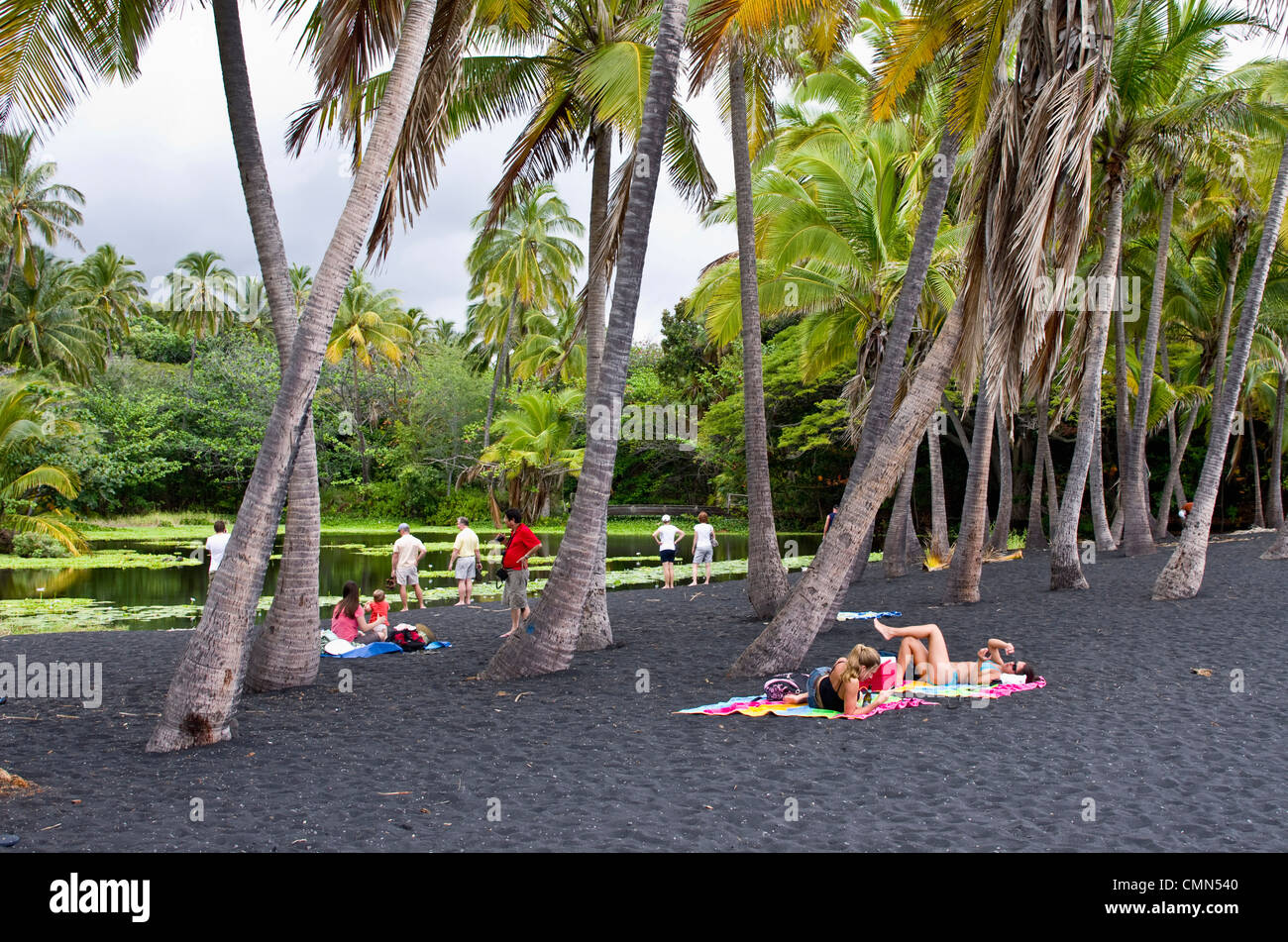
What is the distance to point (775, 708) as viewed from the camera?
7832 mm

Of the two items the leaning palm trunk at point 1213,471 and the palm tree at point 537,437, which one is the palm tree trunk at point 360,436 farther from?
the leaning palm trunk at point 1213,471

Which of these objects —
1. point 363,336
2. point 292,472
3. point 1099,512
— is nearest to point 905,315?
point 292,472

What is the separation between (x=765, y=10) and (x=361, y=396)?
146 ft

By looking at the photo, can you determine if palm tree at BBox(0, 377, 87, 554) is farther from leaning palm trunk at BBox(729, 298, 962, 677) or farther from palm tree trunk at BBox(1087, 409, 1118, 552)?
palm tree trunk at BBox(1087, 409, 1118, 552)

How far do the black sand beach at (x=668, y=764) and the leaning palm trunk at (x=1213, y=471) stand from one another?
82.4 inches

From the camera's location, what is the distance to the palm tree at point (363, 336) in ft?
146

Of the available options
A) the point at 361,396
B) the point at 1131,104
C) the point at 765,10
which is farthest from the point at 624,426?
the point at 765,10

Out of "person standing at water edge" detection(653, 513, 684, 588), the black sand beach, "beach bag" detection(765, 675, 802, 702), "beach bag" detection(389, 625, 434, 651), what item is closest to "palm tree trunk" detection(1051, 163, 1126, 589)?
the black sand beach

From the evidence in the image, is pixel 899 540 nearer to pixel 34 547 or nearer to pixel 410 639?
pixel 410 639

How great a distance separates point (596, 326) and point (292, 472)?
433cm

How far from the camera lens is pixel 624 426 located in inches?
1783

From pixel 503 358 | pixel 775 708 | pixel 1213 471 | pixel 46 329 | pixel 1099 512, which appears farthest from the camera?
pixel 503 358

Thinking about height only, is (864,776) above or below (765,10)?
below
